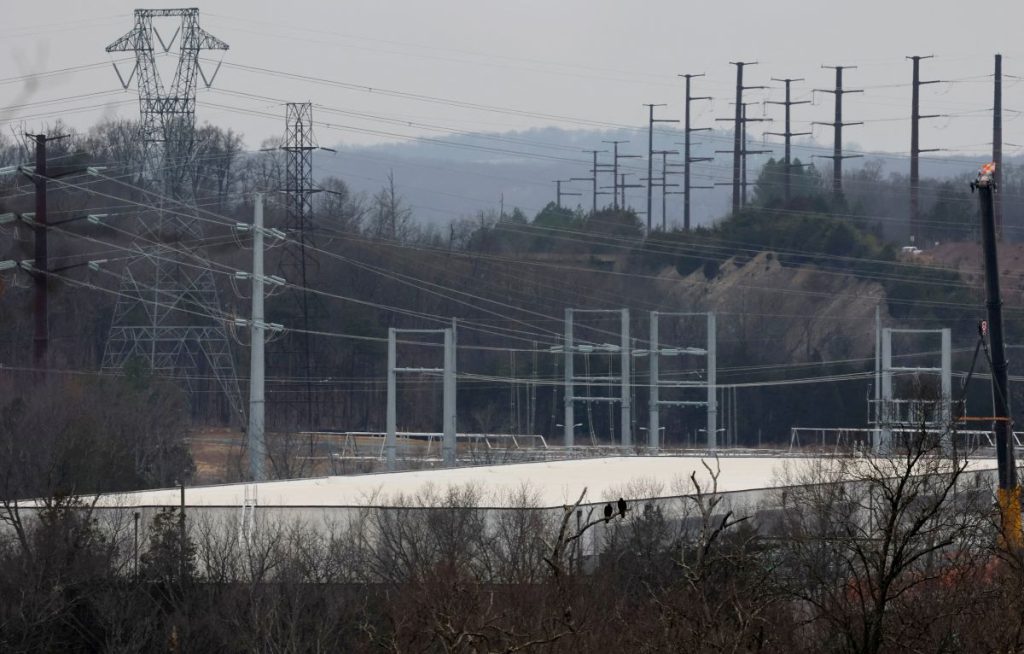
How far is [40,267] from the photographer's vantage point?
1688 inches

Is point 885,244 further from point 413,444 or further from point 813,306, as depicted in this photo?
point 413,444

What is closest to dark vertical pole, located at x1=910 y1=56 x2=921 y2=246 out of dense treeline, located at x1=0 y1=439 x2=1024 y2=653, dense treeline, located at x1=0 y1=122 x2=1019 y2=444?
dense treeline, located at x1=0 y1=122 x2=1019 y2=444

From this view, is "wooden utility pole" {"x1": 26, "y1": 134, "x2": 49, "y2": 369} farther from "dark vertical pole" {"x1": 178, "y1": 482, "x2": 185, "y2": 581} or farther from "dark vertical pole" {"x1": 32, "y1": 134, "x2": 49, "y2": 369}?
"dark vertical pole" {"x1": 178, "y1": 482, "x2": 185, "y2": 581}

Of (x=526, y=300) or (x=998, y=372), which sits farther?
(x=526, y=300)

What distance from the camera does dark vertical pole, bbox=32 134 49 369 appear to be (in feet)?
131

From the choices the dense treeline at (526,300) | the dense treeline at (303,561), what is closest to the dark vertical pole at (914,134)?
the dense treeline at (526,300)

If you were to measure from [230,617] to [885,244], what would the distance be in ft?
181

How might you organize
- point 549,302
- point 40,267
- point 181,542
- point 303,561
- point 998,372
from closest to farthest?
point 998,372, point 181,542, point 303,561, point 40,267, point 549,302

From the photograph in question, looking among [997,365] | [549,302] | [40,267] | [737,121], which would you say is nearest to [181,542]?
[40,267]

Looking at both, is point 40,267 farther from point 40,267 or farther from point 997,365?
point 997,365

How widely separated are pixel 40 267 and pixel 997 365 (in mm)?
27724

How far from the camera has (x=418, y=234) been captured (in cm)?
9756

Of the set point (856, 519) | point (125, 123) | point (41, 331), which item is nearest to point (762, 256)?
point (125, 123)

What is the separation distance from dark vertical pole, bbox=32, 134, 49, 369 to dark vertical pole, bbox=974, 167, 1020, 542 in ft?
81.4
